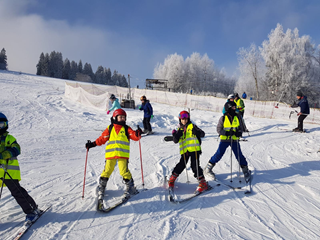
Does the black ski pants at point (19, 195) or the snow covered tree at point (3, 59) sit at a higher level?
the snow covered tree at point (3, 59)

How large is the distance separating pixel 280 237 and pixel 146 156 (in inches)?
166

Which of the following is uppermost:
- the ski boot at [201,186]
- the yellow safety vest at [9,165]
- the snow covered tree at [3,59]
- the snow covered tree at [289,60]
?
the snow covered tree at [3,59]

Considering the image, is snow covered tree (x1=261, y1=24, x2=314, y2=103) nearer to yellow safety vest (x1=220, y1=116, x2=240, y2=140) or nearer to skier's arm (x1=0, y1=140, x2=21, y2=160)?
yellow safety vest (x1=220, y1=116, x2=240, y2=140)

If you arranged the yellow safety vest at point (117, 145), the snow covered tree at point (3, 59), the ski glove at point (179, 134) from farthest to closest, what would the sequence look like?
the snow covered tree at point (3, 59) → the ski glove at point (179, 134) → the yellow safety vest at point (117, 145)

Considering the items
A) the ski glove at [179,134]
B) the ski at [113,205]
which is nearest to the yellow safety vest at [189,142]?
the ski glove at [179,134]

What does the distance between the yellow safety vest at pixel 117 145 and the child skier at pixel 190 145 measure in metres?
0.96

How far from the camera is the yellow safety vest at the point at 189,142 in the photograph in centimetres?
381

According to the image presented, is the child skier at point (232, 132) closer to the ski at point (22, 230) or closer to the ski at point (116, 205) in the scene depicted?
the ski at point (116, 205)

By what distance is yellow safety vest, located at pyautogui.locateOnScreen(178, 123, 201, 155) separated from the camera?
12.5 ft

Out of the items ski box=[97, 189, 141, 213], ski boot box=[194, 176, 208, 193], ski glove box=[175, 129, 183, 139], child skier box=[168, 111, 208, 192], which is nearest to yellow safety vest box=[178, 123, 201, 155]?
child skier box=[168, 111, 208, 192]

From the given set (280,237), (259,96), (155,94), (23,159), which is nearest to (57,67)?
(155,94)

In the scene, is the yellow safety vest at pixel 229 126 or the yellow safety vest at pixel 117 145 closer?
the yellow safety vest at pixel 117 145

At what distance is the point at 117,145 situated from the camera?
11.2 ft

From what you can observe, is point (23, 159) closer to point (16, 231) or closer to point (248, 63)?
point (16, 231)
